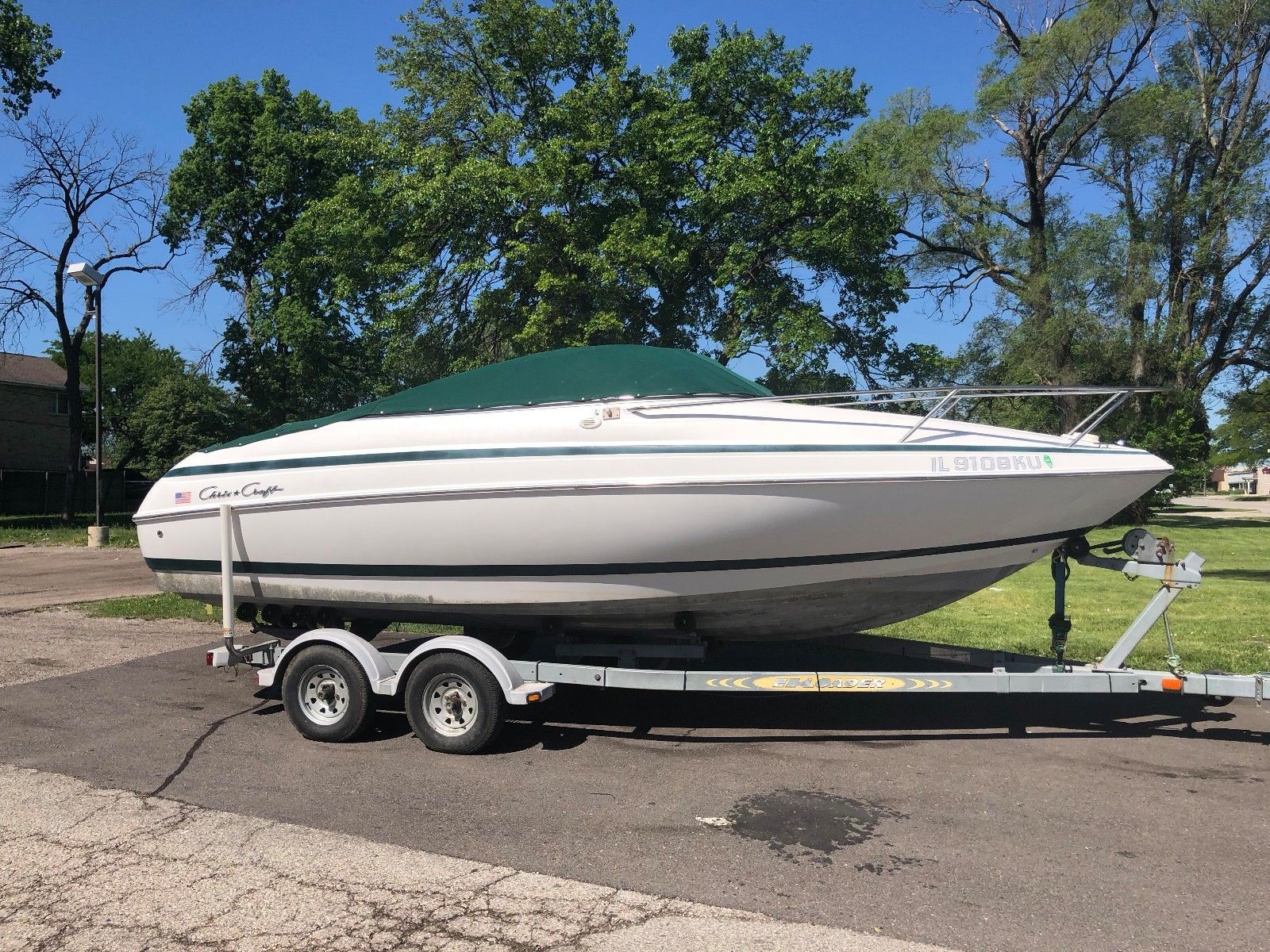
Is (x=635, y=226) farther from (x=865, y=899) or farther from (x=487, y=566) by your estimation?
(x=865, y=899)

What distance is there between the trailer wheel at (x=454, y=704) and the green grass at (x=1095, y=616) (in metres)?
1.45

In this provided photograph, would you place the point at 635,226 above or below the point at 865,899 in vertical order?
above

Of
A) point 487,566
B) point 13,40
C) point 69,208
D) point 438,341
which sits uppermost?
point 13,40

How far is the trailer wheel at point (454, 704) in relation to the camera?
18.1 feet

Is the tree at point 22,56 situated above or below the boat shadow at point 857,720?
above

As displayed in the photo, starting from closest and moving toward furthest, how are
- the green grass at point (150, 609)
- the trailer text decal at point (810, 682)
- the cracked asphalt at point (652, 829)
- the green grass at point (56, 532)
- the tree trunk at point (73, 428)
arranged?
the cracked asphalt at point (652, 829) < the trailer text decal at point (810, 682) < the green grass at point (150, 609) < the green grass at point (56, 532) < the tree trunk at point (73, 428)

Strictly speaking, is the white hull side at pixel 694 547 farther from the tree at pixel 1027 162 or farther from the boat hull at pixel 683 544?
the tree at pixel 1027 162

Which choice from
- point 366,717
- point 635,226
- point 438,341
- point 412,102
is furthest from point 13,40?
point 366,717

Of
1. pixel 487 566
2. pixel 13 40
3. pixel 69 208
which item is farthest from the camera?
pixel 69 208

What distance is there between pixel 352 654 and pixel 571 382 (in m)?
2.21

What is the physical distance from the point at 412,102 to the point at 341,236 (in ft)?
14.4

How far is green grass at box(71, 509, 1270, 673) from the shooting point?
331 inches

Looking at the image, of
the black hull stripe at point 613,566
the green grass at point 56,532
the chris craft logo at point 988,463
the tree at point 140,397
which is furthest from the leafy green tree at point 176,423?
the chris craft logo at point 988,463

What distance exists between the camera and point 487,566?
18.7 ft
